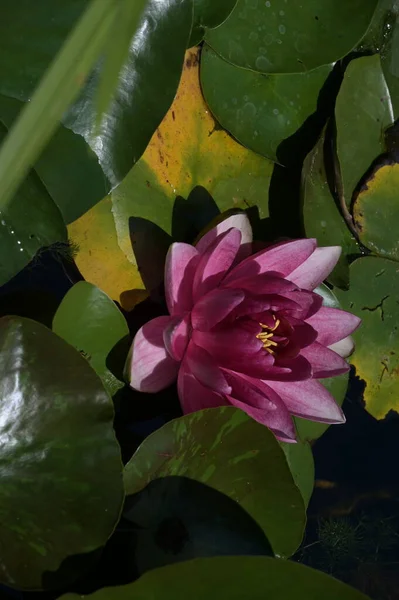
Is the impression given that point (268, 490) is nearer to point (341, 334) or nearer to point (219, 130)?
point (341, 334)

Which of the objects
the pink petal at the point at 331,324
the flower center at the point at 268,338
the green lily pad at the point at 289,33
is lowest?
the pink petal at the point at 331,324

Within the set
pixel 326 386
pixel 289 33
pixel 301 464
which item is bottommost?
pixel 301 464

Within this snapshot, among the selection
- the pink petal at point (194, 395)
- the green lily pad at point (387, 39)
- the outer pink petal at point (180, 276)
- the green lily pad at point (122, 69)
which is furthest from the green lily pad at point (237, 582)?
the green lily pad at point (387, 39)

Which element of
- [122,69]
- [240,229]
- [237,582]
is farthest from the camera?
[240,229]

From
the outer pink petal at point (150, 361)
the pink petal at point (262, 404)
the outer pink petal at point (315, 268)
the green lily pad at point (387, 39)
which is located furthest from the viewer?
the green lily pad at point (387, 39)

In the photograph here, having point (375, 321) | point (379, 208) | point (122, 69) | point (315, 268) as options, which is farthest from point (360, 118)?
point (122, 69)

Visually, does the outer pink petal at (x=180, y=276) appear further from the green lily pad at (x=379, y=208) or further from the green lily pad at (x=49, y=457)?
the green lily pad at (x=379, y=208)

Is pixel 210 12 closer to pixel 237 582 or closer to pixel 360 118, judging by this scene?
pixel 360 118

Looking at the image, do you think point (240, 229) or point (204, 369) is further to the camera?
point (240, 229)
